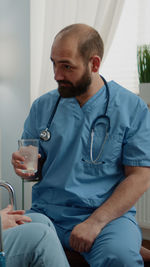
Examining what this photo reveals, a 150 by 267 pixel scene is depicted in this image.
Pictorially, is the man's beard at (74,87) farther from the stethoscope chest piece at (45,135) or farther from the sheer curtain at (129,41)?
the sheer curtain at (129,41)

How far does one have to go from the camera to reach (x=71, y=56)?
1474 millimetres

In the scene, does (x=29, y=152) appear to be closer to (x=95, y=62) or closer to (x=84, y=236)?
(x=84, y=236)

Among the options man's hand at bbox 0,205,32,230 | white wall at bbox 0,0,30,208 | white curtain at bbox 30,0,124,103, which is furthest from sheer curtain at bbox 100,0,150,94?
man's hand at bbox 0,205,32,230

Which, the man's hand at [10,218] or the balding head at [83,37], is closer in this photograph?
the man's hand at [10,218]


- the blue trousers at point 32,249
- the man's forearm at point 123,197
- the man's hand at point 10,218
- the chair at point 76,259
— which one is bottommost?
the chair at point 76,259

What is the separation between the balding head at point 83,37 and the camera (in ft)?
4.88

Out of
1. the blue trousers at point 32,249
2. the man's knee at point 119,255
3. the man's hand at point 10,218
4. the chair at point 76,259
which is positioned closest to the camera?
the blue trousers at point 32,249

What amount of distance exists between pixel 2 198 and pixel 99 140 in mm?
1725

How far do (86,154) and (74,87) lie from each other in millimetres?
286

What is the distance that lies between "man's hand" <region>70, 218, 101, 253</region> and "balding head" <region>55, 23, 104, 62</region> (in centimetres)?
68

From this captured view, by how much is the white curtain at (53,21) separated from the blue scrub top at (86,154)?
0.87 meters

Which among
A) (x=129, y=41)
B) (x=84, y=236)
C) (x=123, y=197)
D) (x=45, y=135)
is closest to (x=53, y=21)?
(x=129, y=41)

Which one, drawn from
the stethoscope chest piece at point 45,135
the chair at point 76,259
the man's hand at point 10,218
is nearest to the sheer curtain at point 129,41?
the stethoscope chest piece at point 45,135

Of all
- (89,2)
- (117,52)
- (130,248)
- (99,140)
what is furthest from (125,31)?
(130,248)
